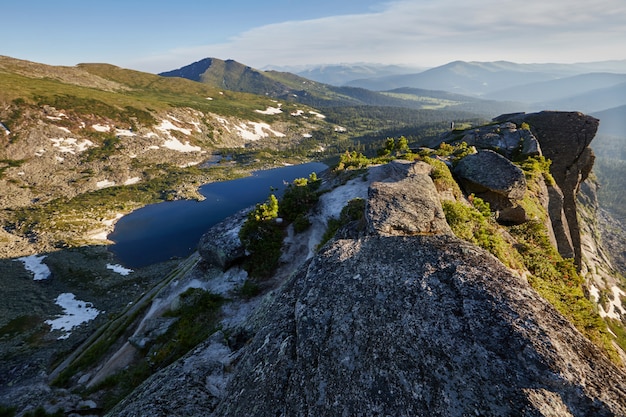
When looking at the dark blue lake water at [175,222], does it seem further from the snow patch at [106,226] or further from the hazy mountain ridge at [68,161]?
the hazy mountain ridge at [68,161]

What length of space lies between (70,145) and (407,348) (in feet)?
680

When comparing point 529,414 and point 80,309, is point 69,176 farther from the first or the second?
point 529,414

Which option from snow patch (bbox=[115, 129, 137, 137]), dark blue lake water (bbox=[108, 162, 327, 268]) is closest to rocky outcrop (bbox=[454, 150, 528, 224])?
dark blue lake water (bbox=[108, 162, 327, 268])

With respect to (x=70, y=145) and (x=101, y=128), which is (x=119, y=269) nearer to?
(x=70, y=145)

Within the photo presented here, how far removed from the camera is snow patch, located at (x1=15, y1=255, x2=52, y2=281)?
78875 millimetres

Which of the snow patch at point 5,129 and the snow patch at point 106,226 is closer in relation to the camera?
the snow patch at point 106,226

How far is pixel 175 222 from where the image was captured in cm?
12394

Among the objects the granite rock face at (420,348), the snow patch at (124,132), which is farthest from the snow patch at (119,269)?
the snow patch at (124,132)

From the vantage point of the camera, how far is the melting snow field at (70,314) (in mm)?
58844

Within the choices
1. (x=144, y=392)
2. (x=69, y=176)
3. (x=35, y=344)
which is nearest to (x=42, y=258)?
(x=35, y=344)

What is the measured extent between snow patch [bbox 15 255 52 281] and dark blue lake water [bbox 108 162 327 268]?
17.4m

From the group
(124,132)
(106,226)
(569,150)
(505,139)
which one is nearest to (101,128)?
(124,132)

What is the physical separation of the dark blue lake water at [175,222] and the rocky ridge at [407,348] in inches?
2654

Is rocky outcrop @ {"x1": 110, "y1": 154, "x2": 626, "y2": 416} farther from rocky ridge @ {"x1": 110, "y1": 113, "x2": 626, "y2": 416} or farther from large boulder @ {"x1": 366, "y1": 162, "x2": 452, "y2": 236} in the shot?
large boulder @ {"x1": 366, "y1": 162, "x2": 452, "y2": 236}
